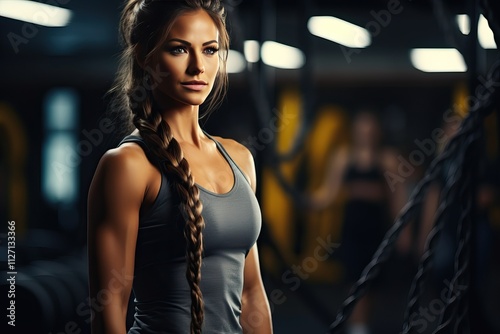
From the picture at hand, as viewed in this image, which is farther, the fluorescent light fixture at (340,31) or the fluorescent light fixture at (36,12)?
the fluorescent light fixture at (340,31)

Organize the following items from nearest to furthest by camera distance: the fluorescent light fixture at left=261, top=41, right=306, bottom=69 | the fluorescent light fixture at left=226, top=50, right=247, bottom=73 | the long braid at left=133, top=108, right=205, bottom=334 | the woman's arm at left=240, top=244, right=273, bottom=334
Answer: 1. the long braid at left=133, top=108, right=205, bottom=334
2. the woman's arm at left=240, top=244, right=273, bottom=334
3. the fluorescent light fixture at left=226, top=50, right=247, bottom=73
4. the fluorescent light fixture at left=261, top=41, right=306, bottom=69

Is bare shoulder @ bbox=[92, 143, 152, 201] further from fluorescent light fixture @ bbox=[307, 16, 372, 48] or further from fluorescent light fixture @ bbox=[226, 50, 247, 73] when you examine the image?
fluorescent light fixture @ bbox=[307, 16, 372, 48]

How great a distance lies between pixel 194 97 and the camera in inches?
35.3

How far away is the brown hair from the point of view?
33.2 inches

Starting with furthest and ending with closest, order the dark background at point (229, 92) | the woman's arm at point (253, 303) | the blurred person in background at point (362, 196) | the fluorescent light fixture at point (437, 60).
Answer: the fluorescent light fixture at point (437, 60), the dark background at point (229, 92), the blurred person in background at point (362, 196), the woman's arm at point (253, 303)

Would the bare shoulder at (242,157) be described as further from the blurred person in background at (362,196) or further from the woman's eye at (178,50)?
the blurred person in background at (362,196)

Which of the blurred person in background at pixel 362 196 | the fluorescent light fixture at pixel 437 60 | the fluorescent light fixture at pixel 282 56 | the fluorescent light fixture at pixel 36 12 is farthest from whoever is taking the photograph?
the fluorescent light fixture at pixel 282 56

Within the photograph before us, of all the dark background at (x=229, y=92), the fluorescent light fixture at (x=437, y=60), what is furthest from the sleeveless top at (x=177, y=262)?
the fluorescent light fixture at (x=437, y=60)

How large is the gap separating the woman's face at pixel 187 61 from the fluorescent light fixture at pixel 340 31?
4.13m

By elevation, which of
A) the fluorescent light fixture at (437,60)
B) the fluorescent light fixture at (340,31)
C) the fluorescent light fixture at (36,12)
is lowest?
the fluorescent light fixture at (437,60)

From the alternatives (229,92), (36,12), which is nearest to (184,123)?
(36,12)

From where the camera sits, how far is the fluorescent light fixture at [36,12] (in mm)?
4258

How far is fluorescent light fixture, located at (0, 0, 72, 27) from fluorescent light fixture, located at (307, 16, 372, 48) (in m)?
1.66

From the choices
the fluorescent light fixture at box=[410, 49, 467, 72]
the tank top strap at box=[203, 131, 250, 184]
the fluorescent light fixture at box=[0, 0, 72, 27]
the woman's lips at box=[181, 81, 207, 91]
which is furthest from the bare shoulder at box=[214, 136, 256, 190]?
the fluorescent light fixture at box=[410, 49, 467, 72]
